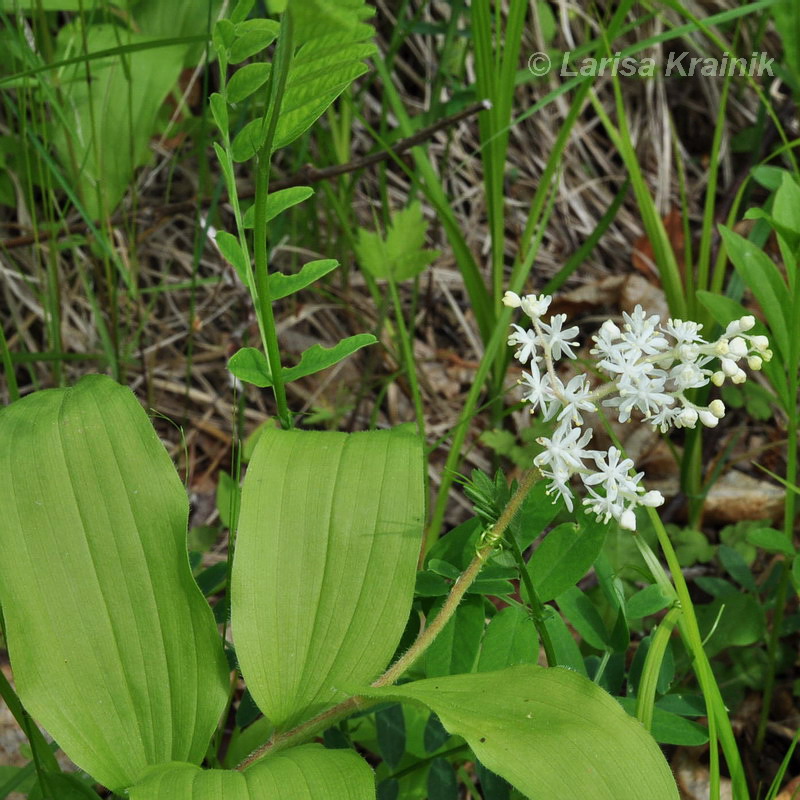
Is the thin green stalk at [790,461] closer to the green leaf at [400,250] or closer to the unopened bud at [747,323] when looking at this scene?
the unopened bud at [747,323]

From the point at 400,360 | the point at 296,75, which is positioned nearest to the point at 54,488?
the point at 296,75

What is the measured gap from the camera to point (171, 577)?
141 centimetres

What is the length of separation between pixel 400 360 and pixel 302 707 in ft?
5.54

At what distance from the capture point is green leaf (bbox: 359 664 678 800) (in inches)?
44.9

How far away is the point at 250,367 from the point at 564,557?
67 centimetres

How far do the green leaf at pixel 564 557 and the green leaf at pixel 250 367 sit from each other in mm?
596

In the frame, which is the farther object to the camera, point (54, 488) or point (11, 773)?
point (11, 773)

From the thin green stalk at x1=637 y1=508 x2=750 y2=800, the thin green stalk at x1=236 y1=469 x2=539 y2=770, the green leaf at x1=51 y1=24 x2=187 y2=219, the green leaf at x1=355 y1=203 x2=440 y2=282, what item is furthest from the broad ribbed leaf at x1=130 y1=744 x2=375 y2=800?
the green leaf at x1=51 y1=24 x2=187 y2=219

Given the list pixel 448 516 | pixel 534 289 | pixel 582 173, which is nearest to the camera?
pixel 448 516

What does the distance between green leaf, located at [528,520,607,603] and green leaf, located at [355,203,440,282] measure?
123 cm

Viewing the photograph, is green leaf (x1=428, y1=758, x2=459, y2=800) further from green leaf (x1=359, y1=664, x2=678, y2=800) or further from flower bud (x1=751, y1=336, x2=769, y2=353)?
flower bud (x1=751, y1=336, x2=769, y2=353)

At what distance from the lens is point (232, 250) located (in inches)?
Answer: 60.3

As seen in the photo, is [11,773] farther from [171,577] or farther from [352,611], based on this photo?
[352,611]

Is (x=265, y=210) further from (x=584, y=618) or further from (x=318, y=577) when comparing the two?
(x=584, y=618)
